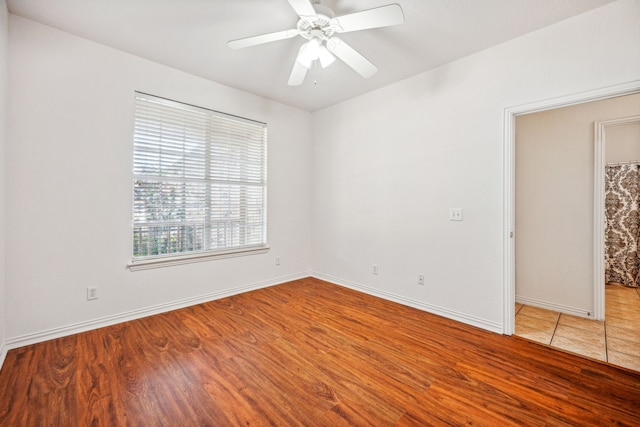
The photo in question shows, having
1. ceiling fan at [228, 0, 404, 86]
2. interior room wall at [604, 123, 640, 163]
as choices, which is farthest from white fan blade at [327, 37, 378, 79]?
interior room wall at [604, 123, 640, 163]

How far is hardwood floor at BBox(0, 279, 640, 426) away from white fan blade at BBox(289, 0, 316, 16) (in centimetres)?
238

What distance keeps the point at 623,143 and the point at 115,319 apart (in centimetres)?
687

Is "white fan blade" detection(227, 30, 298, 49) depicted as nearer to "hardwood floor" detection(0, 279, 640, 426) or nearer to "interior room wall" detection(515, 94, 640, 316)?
"hardwood floor" detection(0, 279, 640, 426)

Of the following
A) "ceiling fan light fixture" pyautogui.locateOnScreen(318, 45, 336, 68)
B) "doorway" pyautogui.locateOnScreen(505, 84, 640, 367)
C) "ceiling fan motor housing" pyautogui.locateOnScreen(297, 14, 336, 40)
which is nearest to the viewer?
"ceiling fan motor housing" pyautogui.locateOnScreen(297, 14, 336, 40)

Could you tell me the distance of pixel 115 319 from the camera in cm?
265

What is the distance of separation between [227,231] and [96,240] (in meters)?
1.33

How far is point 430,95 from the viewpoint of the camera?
9.80 ft

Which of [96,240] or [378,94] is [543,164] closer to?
[378,94]

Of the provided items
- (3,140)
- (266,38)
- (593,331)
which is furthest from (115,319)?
(593,331)

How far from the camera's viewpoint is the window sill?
2799mm

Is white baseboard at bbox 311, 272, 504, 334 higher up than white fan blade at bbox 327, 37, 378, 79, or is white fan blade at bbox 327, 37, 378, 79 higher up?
white fan blade at bbox 327, 37, 378, 79

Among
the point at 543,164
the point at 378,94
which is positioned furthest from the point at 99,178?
the point at 543,164

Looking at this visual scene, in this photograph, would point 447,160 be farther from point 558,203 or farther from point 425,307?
point 425,307

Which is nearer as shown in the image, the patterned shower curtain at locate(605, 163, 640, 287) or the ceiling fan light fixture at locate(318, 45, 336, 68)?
the ceiling fan light fixture at locate(318, 45, 336, 68)
